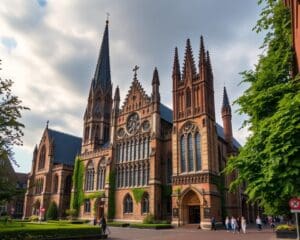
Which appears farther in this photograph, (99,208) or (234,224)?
(99,208)

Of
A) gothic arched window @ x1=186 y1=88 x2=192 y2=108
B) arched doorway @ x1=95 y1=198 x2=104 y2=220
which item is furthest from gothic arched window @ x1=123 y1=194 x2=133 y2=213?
gothic arched window @ x1=186 y1=88 x2=192 y2=108

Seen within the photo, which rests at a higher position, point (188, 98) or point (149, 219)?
point (188, 98)

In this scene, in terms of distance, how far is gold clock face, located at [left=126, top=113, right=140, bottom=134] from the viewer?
4872 centimetres

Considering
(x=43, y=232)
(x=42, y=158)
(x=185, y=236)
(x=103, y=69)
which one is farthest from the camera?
(x=103, y=69)

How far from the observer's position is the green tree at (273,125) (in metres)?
8.63

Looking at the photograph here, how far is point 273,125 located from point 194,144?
3134cm

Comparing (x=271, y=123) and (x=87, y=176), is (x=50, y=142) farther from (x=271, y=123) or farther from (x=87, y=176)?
(x=271, y=123)

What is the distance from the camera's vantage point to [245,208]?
5144 cm

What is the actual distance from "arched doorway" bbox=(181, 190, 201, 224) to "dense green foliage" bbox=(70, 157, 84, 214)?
2252 cm

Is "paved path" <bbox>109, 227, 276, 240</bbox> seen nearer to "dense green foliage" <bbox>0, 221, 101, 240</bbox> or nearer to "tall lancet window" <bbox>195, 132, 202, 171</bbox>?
"dense green foliage" <bbox>0, 221, 101, 240</bbox>

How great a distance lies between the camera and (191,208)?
39312mm

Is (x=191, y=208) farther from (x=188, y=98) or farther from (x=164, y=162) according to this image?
(x=188, y=98)

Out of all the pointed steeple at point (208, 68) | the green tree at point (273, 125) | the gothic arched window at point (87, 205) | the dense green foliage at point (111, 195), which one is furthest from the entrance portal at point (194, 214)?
the green tree at point (273, 125)

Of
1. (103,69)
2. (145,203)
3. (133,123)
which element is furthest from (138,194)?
(103,69)
